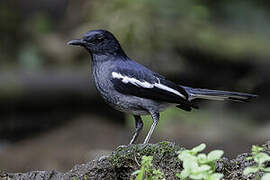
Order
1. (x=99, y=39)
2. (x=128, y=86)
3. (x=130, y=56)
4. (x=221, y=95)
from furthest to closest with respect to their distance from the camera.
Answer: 1. (x=130, y=56)
2. (x=221, y=95)
3. (x=99, y=39)
4. (x=128, y=86)

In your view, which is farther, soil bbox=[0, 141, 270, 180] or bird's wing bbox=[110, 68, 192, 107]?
bird's wing bbox=[110, 68, 192, 107]

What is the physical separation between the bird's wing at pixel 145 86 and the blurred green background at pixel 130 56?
457 centimetres

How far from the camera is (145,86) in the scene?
5.29 meters

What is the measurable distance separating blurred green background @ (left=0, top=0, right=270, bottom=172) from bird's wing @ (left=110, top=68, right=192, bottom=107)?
4.57m

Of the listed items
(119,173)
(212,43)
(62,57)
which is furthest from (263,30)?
(119,173)

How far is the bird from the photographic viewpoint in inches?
205

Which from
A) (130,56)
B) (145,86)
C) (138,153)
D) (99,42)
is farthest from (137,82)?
(130,56)

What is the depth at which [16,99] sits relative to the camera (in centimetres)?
1084

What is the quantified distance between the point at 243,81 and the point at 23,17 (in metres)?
6.19

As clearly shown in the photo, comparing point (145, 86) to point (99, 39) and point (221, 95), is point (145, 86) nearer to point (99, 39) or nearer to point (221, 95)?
point (99, 39)

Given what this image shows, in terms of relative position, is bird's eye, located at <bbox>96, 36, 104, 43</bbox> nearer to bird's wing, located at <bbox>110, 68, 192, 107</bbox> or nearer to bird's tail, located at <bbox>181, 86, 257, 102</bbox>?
bird's wing, located at <bbox>110, 68, 192, 107</bbox>

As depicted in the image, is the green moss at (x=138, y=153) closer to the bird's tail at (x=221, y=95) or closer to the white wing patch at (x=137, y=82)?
the white wing patch at (x=137, y=82)

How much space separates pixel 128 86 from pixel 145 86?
187 mm

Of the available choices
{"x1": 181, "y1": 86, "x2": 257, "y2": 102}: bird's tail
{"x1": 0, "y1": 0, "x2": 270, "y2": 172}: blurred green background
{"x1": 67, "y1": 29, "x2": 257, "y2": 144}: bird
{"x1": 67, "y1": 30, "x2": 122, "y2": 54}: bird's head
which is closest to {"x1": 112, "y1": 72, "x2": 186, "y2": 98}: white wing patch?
{"x1": 67, "y1": 29, "x2": 257, "y2": 144}: bird
